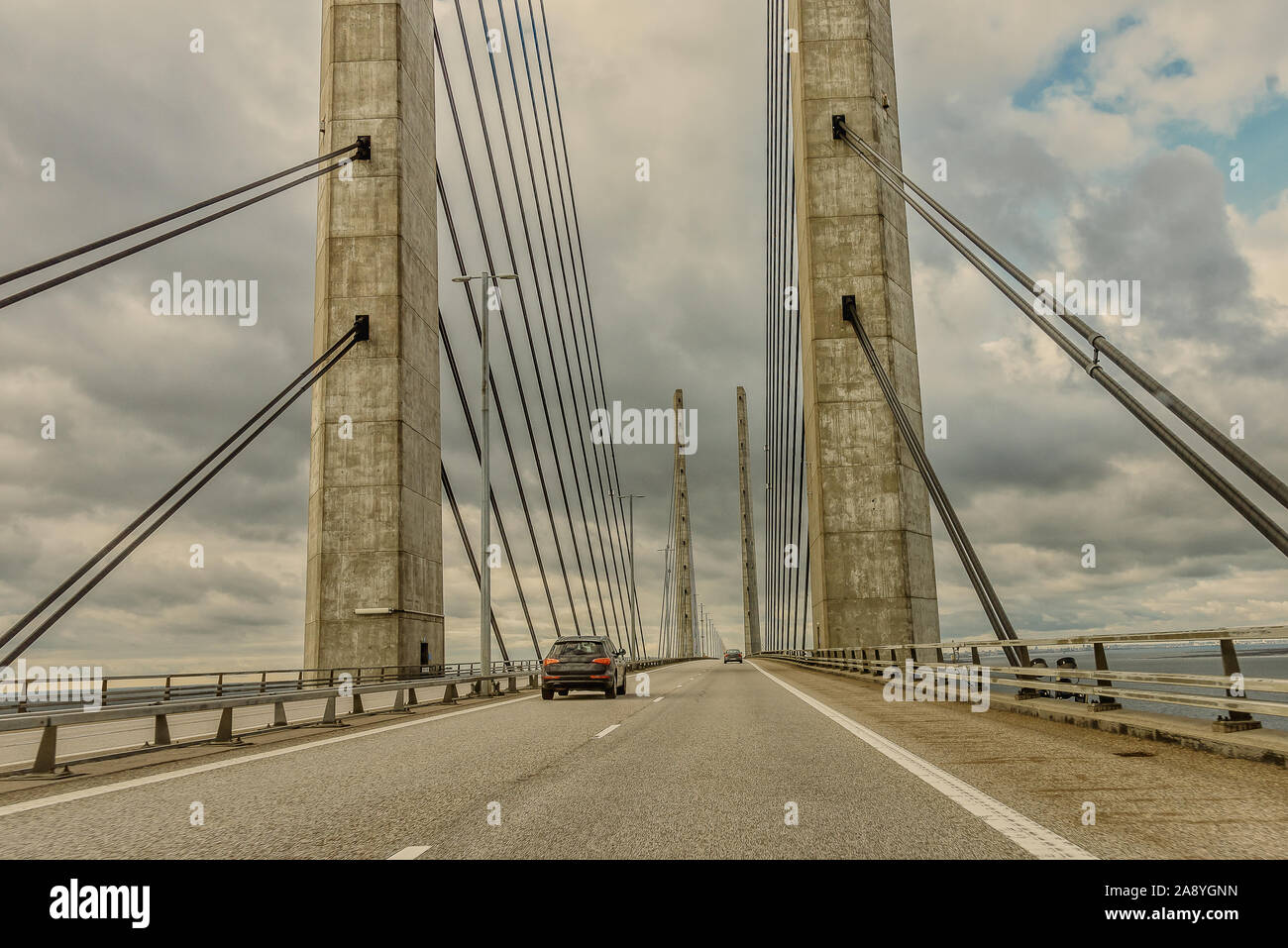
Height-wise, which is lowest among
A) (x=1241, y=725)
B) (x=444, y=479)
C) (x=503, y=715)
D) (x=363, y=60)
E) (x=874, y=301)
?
(x=503, y=715)

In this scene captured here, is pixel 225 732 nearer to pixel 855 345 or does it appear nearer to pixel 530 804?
pixel 530 804

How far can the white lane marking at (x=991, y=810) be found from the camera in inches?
198

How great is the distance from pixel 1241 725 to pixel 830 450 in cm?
2734

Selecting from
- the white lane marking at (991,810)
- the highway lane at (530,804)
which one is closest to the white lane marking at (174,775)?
the highway lane at (530,804)

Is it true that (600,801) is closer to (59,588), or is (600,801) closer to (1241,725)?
(1241,725)

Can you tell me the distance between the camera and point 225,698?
1264cm

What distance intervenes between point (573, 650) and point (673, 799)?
1630 cm

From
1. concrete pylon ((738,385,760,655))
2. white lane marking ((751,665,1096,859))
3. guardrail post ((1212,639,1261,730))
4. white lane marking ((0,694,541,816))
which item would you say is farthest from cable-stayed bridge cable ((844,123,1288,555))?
concrete pylon ((738,385,760,655))

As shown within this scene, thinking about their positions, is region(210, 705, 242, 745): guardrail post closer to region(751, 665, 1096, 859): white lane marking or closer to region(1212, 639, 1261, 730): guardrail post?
region(751, 665, 1096, 859): white lane marking

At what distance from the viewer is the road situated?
17.6 ft

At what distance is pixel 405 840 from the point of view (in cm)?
558
